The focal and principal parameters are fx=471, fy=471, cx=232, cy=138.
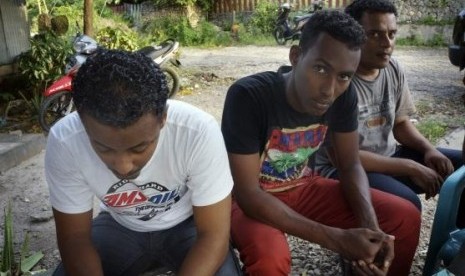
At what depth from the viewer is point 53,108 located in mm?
5590

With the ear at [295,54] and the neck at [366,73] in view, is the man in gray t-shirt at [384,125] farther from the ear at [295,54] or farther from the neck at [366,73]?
the ear at [295,54]

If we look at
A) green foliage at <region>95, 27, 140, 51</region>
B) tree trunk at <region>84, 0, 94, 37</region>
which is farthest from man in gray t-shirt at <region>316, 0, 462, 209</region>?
green foliage at <region>95, 27, 140, 51</region>

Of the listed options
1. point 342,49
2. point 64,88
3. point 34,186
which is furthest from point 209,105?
point 342,49

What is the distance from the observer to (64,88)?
5410mm

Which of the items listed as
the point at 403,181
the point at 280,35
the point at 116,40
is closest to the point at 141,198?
the point at 403,181

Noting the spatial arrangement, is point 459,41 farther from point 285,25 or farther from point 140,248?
point 285,25

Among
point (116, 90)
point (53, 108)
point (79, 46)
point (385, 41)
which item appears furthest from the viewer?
point (79, 46)

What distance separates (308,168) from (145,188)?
87cm

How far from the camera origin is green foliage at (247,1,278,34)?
13.9 metres

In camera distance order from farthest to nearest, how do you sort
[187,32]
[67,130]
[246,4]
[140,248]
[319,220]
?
[246,4]
[187,32]
[319,220]
[140,248]
[67,130]

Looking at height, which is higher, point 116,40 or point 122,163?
point 122,163

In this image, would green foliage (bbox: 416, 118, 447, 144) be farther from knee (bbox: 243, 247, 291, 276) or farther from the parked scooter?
knee (bbox: 243, 247, 291, 276)

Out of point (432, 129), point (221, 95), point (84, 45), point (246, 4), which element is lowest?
point (221, 95)

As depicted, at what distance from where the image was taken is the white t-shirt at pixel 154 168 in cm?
166
